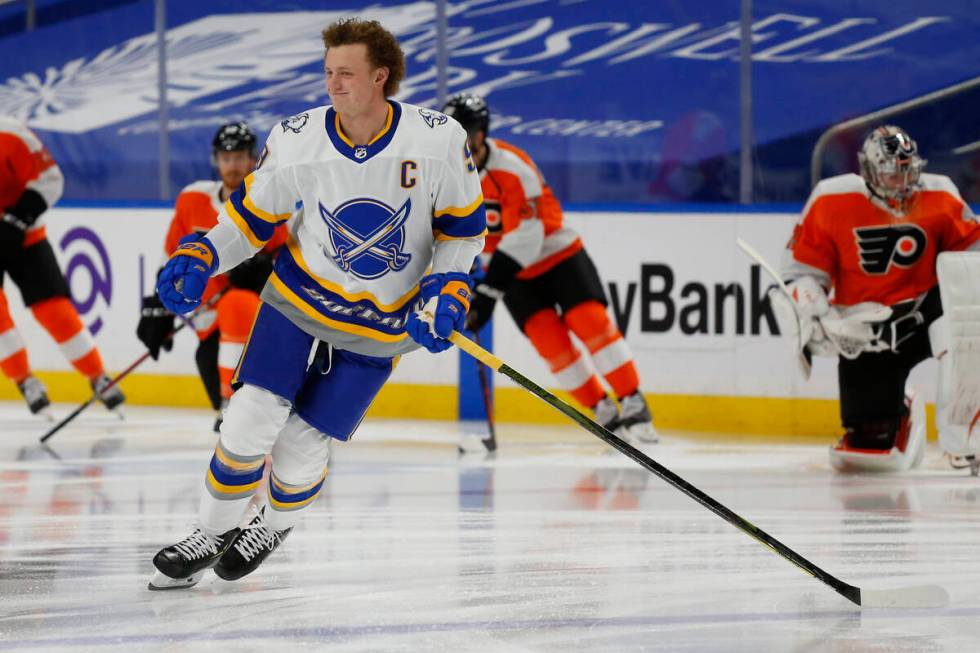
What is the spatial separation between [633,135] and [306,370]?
3.71m

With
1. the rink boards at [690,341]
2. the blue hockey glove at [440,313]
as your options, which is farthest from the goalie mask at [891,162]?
the blue hockey glove at [440,313]

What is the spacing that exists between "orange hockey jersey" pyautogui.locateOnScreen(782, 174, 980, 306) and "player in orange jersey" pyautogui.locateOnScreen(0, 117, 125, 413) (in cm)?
285

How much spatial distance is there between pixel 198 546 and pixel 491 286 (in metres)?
2.59

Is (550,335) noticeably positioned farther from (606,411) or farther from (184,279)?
(184,279)

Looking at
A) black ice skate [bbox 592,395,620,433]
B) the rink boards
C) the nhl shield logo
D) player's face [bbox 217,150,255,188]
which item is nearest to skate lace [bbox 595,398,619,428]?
black ice skate [bbox 592,395,620,433]

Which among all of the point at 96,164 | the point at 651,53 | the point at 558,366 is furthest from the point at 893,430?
the point at 96,164

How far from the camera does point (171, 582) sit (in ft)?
Result: 10.6

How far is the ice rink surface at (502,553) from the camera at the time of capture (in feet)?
9.48

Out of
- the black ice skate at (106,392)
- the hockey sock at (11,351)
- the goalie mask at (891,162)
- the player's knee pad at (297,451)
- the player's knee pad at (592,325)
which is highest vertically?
the goalie mask at (891,162)

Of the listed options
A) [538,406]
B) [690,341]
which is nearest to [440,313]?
[690,341]

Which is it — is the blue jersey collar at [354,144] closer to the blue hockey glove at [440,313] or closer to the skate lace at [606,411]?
the blue hockey glove at [440,313]

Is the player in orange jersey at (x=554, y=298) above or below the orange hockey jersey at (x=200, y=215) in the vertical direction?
below

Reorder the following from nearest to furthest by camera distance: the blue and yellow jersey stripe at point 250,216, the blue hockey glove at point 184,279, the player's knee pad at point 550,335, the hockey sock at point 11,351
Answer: the blue hockey glove at point 184,279
the blue and yellow jersey stripe at point 250,216
the player's knee pad at point 550,335
the hockey sock at point 11,351

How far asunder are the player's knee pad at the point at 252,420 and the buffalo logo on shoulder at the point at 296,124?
0.51 metres
